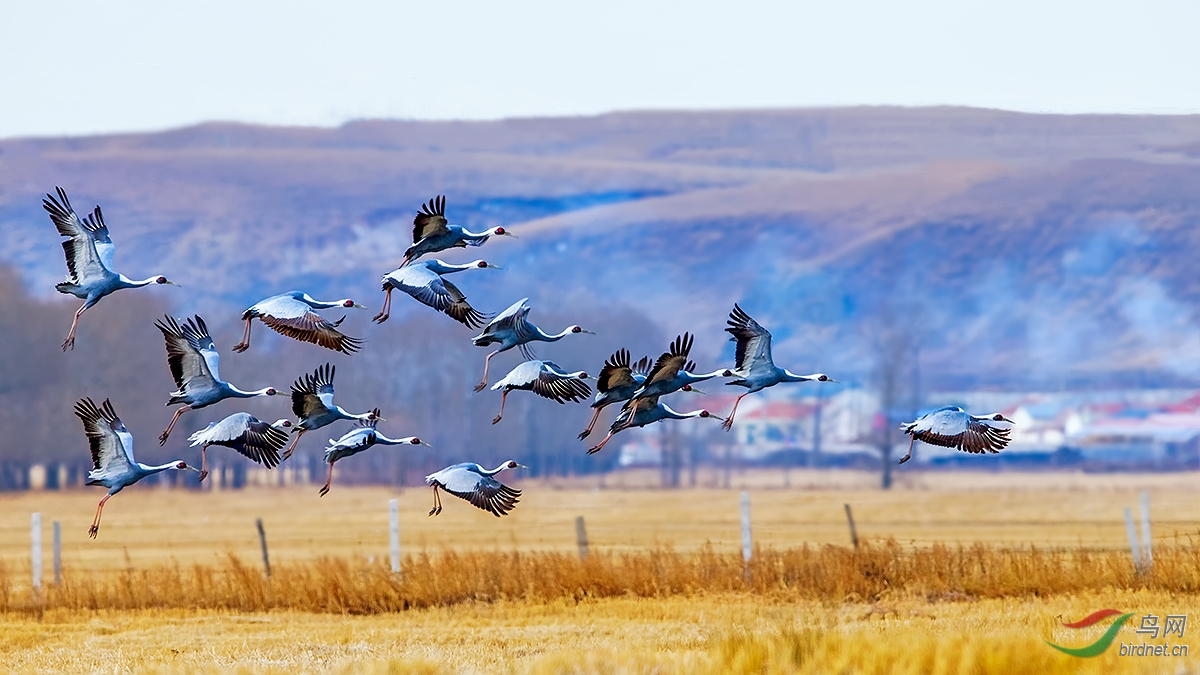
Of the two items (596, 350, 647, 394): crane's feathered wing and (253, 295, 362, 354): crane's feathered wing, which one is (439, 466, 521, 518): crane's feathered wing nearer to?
(596, 350, 647, 394): crane's feathered wing

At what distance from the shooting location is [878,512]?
75.2 metres

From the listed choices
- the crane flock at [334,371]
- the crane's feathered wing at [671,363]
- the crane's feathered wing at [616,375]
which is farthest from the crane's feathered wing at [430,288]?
the crane's feathered wing at [671,363]

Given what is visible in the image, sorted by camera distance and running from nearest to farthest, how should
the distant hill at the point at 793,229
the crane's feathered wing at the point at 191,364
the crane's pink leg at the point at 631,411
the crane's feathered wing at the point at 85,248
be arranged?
the crane's feathered wing at the point at 191,364
the crane's pink leg at the point at 631,411
the crane's feathered wing at the point at 85,248
the distant hill at the point at 793,229

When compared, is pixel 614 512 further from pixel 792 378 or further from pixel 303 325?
pixel 303 325

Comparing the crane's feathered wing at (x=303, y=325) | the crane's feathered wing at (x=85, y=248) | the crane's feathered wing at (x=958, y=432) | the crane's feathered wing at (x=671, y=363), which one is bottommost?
the crane's feathered wing at (x=958, y=432)

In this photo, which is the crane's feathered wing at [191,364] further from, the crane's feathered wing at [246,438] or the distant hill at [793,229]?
the distant hill at [793,229]

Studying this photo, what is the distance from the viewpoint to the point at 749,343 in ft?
58.1

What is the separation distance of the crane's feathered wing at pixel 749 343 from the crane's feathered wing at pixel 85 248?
255 inches

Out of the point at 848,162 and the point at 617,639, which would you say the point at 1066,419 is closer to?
the point at 848,162

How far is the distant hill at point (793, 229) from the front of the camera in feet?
319

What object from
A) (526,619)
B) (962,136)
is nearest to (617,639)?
(526,619)

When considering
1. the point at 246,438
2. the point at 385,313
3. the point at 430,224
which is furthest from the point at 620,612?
the point at 246,438

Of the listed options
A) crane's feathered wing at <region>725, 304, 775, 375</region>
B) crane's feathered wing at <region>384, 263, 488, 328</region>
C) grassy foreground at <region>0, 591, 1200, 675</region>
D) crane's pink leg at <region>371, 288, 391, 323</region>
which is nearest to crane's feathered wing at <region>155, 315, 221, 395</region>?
crane's pink leg at <region>371, 288, 391, 323</region>

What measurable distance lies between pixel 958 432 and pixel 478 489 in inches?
197
